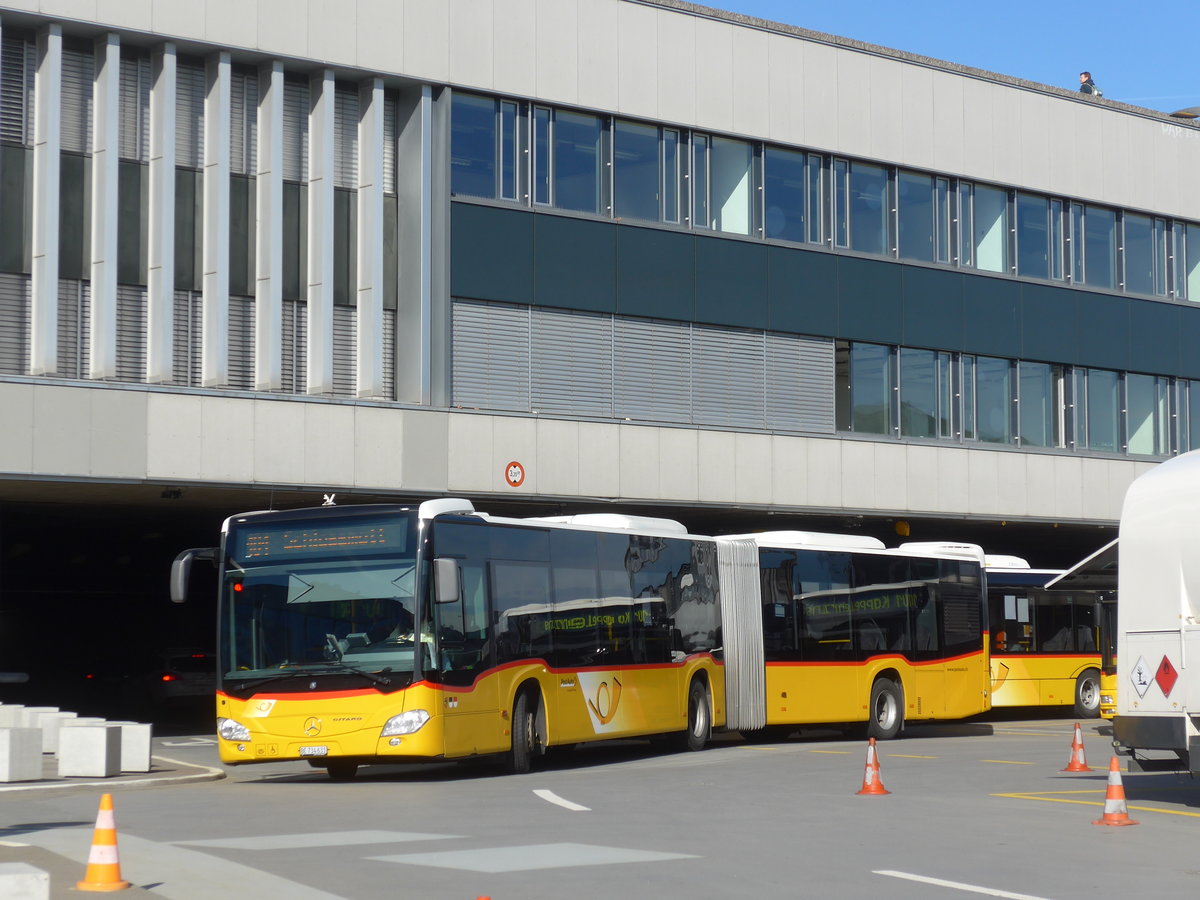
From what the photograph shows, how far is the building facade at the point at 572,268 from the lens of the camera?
26.6 meters

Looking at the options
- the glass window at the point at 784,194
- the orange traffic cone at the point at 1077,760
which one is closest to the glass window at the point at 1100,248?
the glass window at the point at 784,194

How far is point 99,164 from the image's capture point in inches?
1050

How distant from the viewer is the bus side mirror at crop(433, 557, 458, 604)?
1853 cm

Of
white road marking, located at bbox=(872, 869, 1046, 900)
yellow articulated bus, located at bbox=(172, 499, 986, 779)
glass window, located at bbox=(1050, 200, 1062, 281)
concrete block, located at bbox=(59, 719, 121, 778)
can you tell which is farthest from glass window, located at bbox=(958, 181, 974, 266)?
white road marking, located at bbox=(872, 869, 1046, 900)

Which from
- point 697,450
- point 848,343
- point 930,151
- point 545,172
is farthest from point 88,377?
point 930,151

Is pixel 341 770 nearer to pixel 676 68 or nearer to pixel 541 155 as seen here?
pixel 541 155

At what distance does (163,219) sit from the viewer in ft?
88.8

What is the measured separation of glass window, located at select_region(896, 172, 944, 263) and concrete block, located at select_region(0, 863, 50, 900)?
3025 centimetres

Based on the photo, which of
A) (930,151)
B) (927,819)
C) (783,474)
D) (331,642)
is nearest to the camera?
(927,819)

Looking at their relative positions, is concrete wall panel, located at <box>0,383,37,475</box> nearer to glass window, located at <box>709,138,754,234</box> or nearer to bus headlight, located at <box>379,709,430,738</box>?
bus headlight, located at <box>379,709,430,738</box>

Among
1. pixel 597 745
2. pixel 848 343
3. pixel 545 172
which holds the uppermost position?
pixel 545 172

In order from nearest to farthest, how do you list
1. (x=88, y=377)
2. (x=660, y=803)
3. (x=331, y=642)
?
(x=660, y=803) → (x=331, y=642) → (x=88, y=377)

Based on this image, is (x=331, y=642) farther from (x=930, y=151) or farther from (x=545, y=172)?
(x=930, y=151)

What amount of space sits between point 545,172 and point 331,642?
14.7 m
